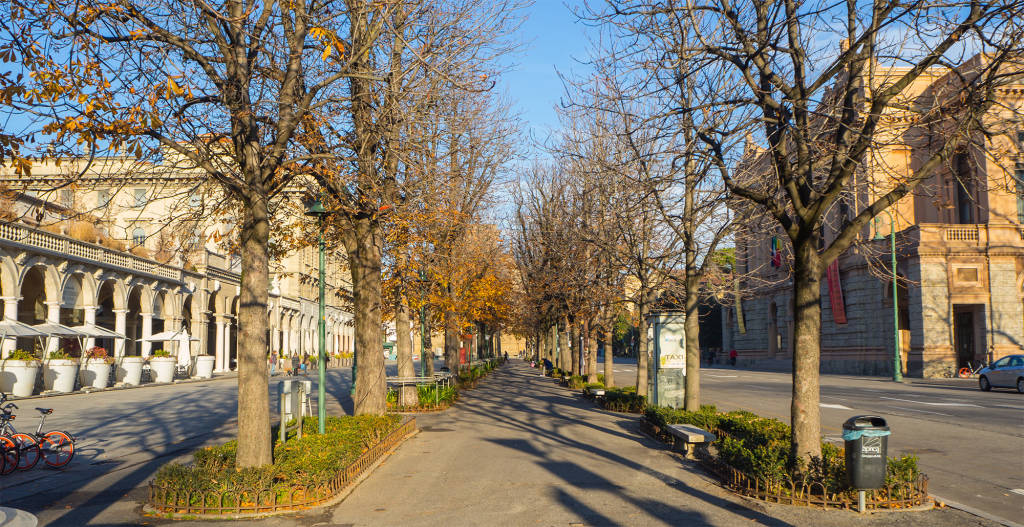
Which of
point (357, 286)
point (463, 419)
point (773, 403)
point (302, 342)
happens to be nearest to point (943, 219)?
point (773, 403)

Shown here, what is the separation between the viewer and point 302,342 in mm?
80500

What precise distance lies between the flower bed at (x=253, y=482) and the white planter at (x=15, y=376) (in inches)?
888

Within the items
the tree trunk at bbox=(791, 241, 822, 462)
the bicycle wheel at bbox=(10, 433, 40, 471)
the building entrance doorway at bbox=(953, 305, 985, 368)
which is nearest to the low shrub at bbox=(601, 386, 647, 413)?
the tree trunk at bbox=(791, 241, 822, 462)

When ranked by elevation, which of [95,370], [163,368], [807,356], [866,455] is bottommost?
[163,368]

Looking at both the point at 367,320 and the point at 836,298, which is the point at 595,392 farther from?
the point at 836,298

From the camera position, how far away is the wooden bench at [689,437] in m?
12.4

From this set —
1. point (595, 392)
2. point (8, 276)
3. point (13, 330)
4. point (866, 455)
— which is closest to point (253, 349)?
point (866, 455)

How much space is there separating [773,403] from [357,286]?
588 inches

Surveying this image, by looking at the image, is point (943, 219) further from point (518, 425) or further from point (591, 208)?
point (518, 425)

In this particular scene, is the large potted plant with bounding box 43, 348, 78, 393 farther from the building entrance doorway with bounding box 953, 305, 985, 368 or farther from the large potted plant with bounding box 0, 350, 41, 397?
the building entrance doorway with bounding box 953, 305, 985, 368

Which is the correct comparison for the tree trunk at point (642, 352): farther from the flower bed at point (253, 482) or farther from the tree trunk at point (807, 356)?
the flower bed at point (253, 482)

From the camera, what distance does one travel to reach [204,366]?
4766cm

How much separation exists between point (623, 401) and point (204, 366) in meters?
35.1

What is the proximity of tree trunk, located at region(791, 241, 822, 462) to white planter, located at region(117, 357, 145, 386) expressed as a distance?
122 feet
